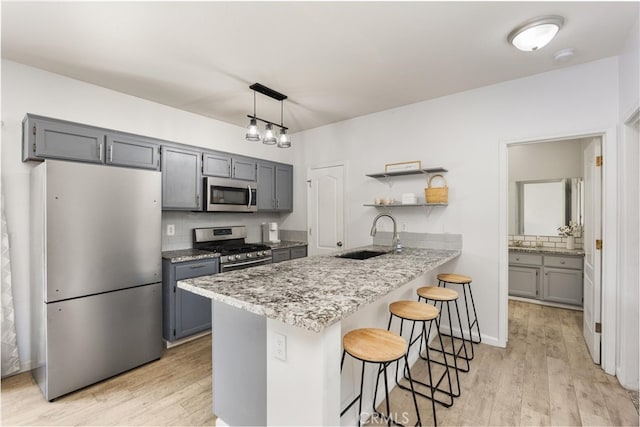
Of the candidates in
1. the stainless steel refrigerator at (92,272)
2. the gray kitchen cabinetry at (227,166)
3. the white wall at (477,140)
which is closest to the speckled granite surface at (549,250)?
the white wall at (477,140)

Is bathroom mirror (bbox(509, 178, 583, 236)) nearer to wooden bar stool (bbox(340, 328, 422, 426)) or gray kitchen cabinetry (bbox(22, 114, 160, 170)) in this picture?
wooden bar stool (bbox(340, 328, 422, 426))

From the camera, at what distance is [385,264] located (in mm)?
2252

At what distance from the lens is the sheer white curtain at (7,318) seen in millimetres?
2359

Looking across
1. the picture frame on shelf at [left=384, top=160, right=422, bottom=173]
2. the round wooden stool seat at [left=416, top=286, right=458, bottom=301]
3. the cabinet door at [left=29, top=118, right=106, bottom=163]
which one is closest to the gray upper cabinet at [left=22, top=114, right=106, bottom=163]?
the cabinet door at [left=29, top=118, right=106, bottom=163]

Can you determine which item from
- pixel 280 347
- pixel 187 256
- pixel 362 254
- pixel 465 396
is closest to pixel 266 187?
pixel 187 256

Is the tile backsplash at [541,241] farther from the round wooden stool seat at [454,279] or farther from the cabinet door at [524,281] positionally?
the round wooden stool seat at [454,279]

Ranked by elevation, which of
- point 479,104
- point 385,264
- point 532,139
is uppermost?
point 479,104

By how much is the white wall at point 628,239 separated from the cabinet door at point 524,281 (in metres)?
2.00

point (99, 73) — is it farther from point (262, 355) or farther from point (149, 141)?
point (262, 355)

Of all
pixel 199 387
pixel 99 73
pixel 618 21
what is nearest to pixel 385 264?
pixel 199 387

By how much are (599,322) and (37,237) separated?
4.65 meters

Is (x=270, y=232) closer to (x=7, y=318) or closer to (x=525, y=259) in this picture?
(x=7, y=318)

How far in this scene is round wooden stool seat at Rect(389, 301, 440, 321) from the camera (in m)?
1.86

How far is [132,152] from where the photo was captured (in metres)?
2.85
